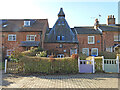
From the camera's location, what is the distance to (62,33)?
22547 mm

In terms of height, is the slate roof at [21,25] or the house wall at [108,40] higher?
the slate roof at [21,25]

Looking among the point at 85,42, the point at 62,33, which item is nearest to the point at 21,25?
the point at 62,33

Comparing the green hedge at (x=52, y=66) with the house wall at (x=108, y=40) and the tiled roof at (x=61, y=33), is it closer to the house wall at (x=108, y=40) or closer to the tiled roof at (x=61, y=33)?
the tiled roof at (x=61, y=33)

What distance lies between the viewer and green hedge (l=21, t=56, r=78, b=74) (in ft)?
A: 31.4

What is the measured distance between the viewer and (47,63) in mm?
9594

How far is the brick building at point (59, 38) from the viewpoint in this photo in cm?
2030

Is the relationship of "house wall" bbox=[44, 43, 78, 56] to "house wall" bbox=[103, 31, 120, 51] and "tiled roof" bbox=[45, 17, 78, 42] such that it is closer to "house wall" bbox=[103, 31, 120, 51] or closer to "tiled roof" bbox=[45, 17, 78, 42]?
"tiled roof" bbox=[45, 17, 78, 42]

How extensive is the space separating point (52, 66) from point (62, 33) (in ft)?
45.3

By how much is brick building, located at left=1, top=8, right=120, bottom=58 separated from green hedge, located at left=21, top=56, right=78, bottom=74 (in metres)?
9.78

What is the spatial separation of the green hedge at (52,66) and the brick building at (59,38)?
32.1 ft

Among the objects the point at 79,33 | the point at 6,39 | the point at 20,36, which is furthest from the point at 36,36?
the point at 79,33

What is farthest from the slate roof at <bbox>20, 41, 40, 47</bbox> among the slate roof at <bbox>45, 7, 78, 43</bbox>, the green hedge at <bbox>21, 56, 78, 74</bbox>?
the green hedge at <bbox>21, 56, 78, 74</bbox>

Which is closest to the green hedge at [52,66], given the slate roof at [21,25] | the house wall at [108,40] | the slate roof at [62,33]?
the slate roof at [62,33]

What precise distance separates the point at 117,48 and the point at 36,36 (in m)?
17.5
